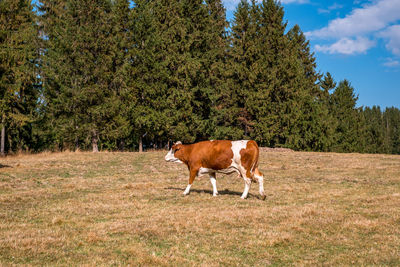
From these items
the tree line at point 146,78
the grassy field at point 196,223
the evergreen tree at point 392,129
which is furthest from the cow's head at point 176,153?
the evergreen tree at point 392,129

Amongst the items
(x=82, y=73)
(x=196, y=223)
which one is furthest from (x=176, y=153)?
(x=82, y=73)

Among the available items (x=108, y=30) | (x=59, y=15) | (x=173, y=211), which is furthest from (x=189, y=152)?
(x=59, y=15)

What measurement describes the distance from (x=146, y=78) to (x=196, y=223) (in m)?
27.8

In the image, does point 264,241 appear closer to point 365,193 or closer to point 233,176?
point 365,193

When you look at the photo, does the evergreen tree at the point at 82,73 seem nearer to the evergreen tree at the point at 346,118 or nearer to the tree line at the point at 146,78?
the tree line at the point at 146,78

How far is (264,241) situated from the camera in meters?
7.01

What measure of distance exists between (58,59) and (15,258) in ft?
96.3

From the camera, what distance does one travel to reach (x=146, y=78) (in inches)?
1362

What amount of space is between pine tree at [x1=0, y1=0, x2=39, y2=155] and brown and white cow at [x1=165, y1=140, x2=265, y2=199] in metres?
21.5

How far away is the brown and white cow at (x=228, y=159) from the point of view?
11.9 m

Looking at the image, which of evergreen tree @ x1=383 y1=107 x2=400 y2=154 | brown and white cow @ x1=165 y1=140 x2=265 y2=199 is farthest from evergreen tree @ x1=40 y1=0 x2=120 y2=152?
evergreen tree @ x1=383 y1=107 x2=400 y2=154

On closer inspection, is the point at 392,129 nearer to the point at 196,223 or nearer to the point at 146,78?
the point at 146,78

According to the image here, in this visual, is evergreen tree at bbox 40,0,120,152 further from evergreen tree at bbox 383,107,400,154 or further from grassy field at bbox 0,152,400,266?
evergreen tree at bbox 383,107,400,154

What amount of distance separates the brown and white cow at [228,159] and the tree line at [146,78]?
21.2 metres
